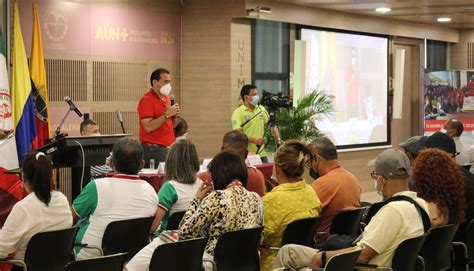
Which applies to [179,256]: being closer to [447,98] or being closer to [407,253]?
[407,253]

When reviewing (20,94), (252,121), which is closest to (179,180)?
(20,94)

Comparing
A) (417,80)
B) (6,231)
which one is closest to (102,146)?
(6,231)

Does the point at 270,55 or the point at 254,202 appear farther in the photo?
the point at 270,55

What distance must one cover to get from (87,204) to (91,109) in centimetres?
490

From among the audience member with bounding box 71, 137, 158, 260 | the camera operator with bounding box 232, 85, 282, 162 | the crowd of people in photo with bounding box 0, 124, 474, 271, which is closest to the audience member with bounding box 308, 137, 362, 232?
the crowd of people in photo with bounding box 0, 124, 474, 271

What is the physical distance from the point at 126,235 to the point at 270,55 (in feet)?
24.1

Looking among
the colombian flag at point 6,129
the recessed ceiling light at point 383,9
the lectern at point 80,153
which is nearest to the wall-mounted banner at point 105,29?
the colombian flag at point 6,129

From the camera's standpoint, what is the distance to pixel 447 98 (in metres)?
15.8

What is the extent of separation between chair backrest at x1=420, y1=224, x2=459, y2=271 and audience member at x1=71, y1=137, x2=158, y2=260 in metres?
1.77

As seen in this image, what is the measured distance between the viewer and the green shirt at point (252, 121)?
10.3 metres

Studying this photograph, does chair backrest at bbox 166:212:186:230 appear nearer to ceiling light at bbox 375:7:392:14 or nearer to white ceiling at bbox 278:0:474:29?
white ceiling at bbox 278:0:474:29

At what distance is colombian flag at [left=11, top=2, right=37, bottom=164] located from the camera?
332 inches

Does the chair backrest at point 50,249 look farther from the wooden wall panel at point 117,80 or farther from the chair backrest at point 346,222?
the wooden wall panel at point 117,80

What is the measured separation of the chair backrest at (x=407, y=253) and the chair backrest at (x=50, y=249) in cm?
182
